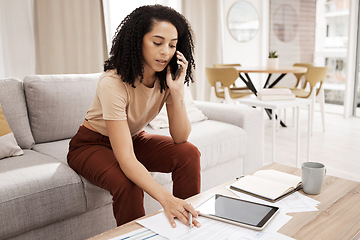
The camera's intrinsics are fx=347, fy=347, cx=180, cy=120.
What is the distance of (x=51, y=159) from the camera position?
5.56 feet

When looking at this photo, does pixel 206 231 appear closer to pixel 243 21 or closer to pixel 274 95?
pixel 274 95

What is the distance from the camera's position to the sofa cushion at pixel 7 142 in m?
1.71

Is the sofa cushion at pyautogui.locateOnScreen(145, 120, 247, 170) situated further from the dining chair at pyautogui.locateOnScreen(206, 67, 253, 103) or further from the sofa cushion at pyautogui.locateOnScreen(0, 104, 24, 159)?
the dining chair at pyautogui.locateOnScreen(206, 67, 253, 103)

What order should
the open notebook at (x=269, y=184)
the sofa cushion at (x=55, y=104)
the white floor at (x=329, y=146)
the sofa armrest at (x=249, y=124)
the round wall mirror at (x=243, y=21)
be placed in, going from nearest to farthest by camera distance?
the open notebook at (x=269, y=184)
the sofa cushion at (x=55, y=104)
the sofa armrest at (x=249, y=124)
the white floor at (x=329, y=146)
the round wall mirror at (x=243, y=21)

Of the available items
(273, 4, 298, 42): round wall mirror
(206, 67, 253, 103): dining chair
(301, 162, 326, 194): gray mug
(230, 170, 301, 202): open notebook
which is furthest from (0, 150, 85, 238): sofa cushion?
(273, 4, 298, 42): round wall mirror

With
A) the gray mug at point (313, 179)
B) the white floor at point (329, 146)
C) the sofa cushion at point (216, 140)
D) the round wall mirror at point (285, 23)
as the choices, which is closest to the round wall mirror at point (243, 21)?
the round wall mirror at point (285, 23)

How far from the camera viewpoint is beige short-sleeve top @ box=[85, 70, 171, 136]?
4.39 ft

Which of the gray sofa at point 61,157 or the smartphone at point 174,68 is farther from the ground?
the smartphone at point 174,68

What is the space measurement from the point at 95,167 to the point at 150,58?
492 millimetres

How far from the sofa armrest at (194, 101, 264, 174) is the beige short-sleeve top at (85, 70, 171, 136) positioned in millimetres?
942

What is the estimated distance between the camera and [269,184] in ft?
4.20

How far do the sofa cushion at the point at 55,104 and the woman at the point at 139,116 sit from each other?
0.51m

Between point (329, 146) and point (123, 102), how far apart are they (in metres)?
2.65

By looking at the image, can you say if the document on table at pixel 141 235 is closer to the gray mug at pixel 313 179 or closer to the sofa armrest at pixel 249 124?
the gray mug at pixel 313 179
